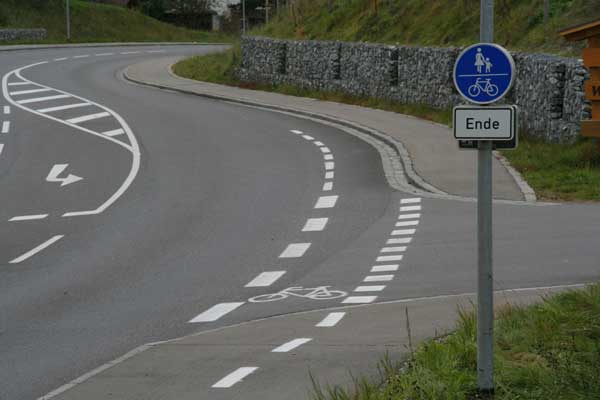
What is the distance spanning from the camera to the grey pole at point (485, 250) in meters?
8.78

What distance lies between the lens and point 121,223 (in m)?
20.4

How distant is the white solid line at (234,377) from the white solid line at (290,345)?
78 centimetres

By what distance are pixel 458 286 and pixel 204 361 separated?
4.26 metres

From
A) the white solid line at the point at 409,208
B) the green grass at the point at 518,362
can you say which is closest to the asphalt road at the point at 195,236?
the white solid line at the point at 409,208

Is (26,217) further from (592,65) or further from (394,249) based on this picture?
(592,65)

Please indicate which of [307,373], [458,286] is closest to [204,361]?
[307,373]

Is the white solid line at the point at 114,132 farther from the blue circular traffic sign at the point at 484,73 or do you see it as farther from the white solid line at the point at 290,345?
the blue circular traffic sign at the point at 484,73

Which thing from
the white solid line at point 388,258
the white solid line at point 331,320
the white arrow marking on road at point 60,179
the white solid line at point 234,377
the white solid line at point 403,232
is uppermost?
the white solid line at point 234,377

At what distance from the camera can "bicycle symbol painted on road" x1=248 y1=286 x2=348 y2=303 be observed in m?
14.4

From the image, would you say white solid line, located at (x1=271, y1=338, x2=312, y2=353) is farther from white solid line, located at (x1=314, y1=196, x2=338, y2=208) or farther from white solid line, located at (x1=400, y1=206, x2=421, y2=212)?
A: white solid line, located at (x1=314, y1=196, x2=338, y2=208)

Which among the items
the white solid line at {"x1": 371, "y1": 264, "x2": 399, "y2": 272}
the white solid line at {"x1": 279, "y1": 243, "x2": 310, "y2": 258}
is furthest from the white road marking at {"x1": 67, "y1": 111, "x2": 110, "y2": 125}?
the white solid line at {"x1": 371, "y1": 264, "x2": 399, "y2": 272}

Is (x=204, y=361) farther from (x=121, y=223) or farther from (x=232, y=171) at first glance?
(x=232, y=171)

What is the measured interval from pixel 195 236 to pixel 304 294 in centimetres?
451

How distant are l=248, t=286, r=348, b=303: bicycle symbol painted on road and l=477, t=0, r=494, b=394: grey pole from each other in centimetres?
544
